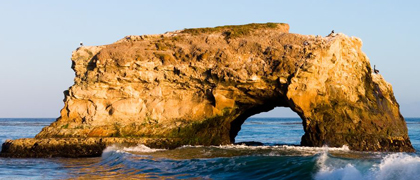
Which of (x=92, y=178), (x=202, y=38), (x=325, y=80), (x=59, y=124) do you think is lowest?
(x=92, y=178)

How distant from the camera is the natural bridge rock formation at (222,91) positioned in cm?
2283

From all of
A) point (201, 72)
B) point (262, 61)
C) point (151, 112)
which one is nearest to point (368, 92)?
point (262, 61)

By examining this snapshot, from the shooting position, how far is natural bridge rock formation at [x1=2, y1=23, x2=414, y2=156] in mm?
22828

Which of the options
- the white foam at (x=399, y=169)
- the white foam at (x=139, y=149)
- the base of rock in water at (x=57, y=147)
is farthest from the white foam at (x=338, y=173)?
the base of rock in water at (x=57, y=147)

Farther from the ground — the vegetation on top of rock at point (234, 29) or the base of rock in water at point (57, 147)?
the vegetation on top of rock at point (234, 29)

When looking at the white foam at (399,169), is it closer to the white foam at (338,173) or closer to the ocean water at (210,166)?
the ocean water at (210,166)

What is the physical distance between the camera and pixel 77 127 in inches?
940

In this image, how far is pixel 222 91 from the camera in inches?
941

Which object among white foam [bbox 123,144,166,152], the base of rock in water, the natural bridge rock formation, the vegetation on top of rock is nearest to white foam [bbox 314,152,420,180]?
the natural bridge rock formation

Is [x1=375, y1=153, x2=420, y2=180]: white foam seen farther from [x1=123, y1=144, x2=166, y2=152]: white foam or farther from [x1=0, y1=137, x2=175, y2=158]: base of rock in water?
[x1=0, y1=137, x2=175, y2=158]: base of rock in water

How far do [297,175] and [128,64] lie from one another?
1227 centimetres

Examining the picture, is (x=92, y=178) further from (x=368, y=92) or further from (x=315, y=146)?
(x=368, y=92)

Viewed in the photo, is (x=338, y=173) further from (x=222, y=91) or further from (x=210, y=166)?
(x=222, y=91)

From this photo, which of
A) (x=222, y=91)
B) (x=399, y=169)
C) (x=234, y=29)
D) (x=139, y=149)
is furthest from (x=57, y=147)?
(x=399, y=169)
